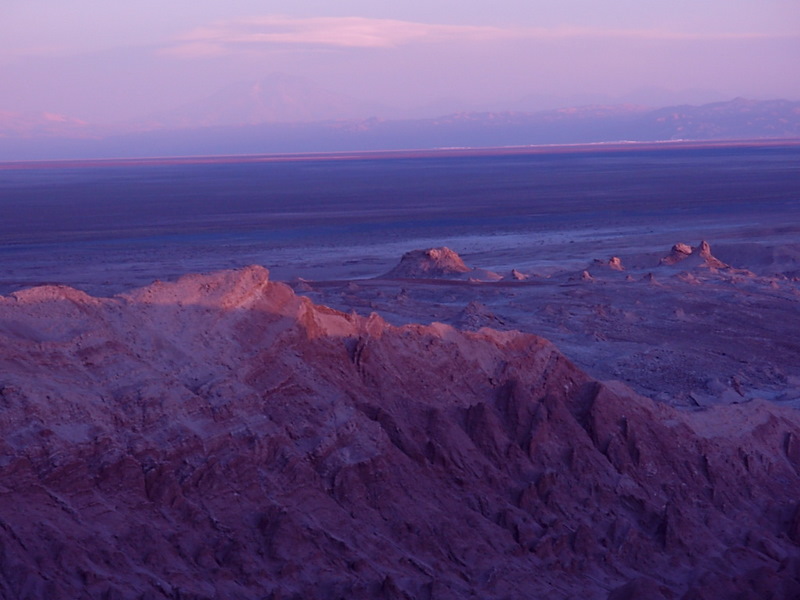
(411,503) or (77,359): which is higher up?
(77,359)

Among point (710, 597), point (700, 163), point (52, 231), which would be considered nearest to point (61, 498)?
point (710, 597)

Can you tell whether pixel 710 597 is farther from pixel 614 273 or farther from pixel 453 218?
pixel 453 218

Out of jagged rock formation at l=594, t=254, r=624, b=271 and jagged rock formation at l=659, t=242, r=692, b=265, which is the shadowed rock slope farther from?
jagged rock formation at l=659, t=242, r=692, b=265

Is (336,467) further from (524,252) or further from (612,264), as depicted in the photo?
(524,252)

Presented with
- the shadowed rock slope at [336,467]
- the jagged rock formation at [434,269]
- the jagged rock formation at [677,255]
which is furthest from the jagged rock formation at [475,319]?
the jagged rock formation at [677,255]

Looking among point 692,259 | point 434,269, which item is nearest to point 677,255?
point 692,259

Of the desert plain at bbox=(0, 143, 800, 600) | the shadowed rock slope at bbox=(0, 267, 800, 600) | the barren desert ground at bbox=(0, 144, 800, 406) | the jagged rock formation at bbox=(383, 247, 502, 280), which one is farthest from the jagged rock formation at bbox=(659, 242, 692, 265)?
the shadowed rock slope at bbox=(0, 267, 800, 600)
